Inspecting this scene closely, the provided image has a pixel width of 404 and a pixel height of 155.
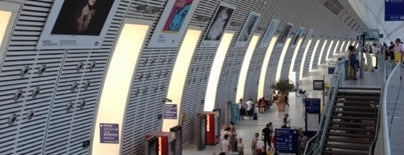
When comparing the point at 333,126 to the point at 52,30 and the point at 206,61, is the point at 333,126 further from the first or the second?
the point at 52,30

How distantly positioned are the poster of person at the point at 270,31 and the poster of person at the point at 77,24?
61.5 ft

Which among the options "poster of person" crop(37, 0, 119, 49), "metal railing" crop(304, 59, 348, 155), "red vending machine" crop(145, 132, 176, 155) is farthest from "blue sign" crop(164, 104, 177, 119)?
"poster of person" crop(37, 0, 119, 49)

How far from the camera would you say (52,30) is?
1020 cm

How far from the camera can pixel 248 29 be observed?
26062 millimetres

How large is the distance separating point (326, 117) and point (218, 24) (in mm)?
6660

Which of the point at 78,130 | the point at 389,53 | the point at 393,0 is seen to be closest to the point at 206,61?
the point at 389,53

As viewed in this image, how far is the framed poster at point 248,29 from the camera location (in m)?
25.1

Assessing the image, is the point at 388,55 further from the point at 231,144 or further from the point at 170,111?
the point at 170,111

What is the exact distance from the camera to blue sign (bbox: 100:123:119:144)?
13953 mm

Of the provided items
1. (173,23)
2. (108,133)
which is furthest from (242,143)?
(108,133)

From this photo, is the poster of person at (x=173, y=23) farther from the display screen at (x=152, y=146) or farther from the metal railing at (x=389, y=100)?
the metal railing at (x=389, y=100)

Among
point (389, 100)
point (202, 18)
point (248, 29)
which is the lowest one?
point (389, 100)

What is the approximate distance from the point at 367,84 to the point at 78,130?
10928 millimetres

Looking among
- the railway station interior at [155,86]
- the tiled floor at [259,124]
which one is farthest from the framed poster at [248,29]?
the tiled floor at [259,124]
